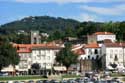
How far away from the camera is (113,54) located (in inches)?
4865

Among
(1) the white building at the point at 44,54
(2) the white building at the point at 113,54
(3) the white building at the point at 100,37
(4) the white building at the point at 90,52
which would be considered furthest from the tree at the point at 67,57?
(3) the white building at the point at 100,37

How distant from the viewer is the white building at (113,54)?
401ft

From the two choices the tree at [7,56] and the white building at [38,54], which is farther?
the white building at [38,54]

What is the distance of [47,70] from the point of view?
109688 millimetres

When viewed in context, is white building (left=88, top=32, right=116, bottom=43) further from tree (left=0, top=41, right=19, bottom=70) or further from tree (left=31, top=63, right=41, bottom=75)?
tree (left=0, top=41, right=19, bottom=70)

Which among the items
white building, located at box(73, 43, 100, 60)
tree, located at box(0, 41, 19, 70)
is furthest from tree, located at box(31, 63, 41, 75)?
white building, located at box(73, 43, 100, 60)

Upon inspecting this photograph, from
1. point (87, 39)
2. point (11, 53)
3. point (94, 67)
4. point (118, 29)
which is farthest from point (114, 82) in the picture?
point (118, 29)

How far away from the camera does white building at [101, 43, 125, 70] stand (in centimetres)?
12212

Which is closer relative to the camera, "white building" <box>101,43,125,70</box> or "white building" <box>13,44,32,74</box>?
"white building" <box>13,44,32,74</box>

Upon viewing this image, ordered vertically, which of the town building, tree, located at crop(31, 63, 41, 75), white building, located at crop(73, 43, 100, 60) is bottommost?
tree, located at crop(31, 63, 41, 75)

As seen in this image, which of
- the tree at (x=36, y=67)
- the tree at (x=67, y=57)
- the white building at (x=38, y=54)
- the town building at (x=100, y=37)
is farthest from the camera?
the town building at (x=100, y=37)

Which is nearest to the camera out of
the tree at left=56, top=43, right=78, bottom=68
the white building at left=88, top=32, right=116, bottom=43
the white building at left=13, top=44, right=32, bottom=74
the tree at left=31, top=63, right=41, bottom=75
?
the tree at left=56, top=43, right=78, bottom=68

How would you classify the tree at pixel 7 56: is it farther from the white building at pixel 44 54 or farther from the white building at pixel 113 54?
the white building at pixel 113 54

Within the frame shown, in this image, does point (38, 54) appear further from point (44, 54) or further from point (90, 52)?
point (90, 52)
